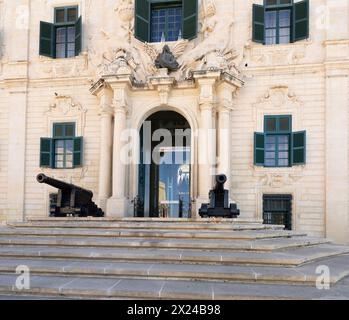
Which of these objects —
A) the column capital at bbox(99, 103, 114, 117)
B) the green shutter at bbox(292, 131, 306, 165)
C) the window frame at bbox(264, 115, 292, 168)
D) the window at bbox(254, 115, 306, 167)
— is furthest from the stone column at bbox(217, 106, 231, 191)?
the column capital at bbox(99, 103, 114, 117)

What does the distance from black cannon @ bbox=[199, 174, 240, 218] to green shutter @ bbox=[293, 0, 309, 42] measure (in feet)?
23.7

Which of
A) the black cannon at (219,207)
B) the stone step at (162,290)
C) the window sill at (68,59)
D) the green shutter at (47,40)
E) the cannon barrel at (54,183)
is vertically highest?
the green shutter at (47,40)

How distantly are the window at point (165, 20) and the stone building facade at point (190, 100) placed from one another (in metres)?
0.05

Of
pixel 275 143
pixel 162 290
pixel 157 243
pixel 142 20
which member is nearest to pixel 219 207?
pixel 157 243

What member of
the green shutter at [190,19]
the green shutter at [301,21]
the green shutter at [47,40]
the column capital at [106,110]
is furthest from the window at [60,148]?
the green shutter at [301,21]

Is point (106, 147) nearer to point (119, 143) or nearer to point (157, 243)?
point (119, 143)

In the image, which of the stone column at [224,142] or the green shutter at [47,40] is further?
the green shutter at [47,40]

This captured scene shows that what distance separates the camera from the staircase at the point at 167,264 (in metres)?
5.47

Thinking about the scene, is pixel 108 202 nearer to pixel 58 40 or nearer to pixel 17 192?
pixel 17 192

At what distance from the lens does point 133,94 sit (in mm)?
15688

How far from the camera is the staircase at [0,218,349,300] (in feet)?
18.0

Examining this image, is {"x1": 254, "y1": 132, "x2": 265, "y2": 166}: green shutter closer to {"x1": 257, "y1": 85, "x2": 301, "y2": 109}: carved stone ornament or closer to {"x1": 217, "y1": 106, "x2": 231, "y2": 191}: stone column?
{"x1": 217, "y1": 106, "x2": 231, "y2": 191}: stone column

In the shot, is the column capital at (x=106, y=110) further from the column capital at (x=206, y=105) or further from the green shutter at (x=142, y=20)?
the column capital at (x=206, y=105)
